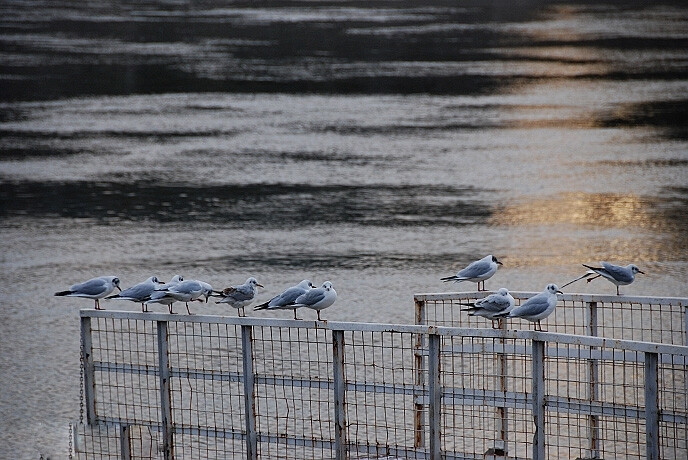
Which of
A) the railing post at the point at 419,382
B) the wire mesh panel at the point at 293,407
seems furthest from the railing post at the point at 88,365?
the railing post at the point at 419,382

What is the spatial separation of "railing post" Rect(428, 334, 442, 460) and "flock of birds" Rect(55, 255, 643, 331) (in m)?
0.52

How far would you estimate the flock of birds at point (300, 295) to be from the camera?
1105cm

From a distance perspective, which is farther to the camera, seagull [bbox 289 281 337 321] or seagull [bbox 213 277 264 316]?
seagull [bbox 213 277 264 316]

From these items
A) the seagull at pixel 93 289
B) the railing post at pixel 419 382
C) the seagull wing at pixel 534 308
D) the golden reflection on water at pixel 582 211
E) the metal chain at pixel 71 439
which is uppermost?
the golden reflection on water at pixel 582 211

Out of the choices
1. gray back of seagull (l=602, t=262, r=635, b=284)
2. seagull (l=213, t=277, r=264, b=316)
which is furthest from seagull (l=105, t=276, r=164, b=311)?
gray back of seagull (l=602, t=262, r=635, b=284)

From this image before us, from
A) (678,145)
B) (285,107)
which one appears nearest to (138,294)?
(678,145)

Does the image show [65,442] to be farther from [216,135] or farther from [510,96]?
[510,96]

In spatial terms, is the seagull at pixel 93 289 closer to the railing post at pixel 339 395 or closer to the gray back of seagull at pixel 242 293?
the gray back of seagull at pixel 242 293

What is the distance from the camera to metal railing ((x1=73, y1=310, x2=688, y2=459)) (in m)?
10.4

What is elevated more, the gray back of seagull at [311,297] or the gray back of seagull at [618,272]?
the gray back of seagull at [618,272]

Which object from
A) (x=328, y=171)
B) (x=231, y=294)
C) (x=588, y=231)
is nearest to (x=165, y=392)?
(x=231, y=294)

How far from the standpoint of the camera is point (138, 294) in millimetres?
11844

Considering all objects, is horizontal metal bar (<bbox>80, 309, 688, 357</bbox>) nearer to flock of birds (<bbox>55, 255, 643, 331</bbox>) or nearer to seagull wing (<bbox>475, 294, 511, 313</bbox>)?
flock of birds (<bbox>55, 255, 643, 331</bbox>)

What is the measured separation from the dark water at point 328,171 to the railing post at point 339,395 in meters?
3.34
